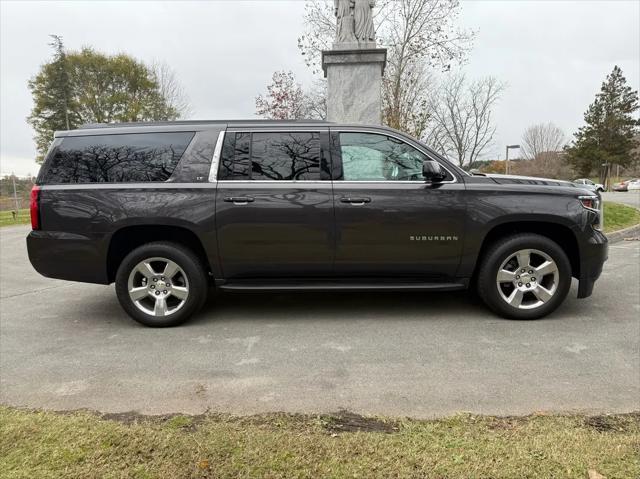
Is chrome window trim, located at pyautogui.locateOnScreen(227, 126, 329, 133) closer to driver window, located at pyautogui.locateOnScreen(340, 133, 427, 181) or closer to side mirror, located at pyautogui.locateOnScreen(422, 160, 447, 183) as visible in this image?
driver window, located at pyautogui.locateOnScreen(340, 133, 427, 181)

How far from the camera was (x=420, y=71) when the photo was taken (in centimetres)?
1866

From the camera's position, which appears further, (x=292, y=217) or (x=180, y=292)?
(x=180, y=292)

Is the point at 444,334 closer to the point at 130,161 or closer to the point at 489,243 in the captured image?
the point at 489,243

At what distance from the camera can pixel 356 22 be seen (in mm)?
8617

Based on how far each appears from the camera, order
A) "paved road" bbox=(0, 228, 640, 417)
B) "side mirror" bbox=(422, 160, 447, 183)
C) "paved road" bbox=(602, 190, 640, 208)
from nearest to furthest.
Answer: "paved road" bbox=(0, 228, 640, 417), "side mirror" bbox=(422, 160, 447, 183), "paved road" bbox=(602, 190, 640, 208)

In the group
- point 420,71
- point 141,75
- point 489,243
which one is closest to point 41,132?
point 141,75

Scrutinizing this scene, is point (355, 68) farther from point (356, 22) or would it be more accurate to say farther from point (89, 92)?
point (89, 92)

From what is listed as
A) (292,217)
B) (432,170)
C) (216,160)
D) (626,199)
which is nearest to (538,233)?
(432,170)

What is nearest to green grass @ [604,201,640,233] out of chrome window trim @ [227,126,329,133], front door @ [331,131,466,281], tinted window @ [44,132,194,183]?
front door @ [331,131,466,281]

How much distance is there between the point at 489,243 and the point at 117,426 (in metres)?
3.51

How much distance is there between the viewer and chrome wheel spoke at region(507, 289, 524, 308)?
14.1ft

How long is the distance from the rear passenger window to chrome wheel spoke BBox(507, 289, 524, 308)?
2.16 m

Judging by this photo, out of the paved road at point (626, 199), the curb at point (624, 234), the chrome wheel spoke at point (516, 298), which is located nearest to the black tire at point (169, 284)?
the chrome wheel spoke at point (516, 298)

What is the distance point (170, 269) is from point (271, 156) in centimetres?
144
